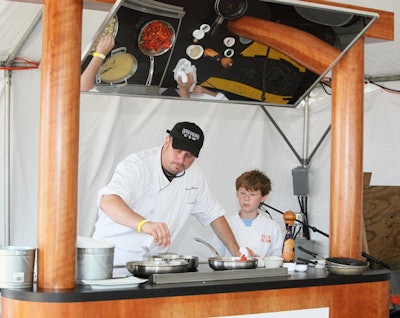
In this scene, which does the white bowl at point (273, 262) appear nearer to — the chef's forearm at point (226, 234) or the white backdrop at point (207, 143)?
the chef's forearm at point (226, 234)

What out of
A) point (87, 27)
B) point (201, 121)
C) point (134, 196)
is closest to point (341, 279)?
point (134, 196)

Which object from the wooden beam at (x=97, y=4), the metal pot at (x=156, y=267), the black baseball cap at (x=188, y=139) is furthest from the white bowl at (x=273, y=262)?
the wooden beam at (x=97, y=4)

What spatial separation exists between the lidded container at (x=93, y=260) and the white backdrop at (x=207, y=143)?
9.91 feet

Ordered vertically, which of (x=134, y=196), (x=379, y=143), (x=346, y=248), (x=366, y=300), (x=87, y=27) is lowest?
(x=366, y=300)

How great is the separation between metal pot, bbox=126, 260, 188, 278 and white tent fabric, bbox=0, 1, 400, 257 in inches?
104

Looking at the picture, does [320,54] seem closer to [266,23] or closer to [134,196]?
[266,23]

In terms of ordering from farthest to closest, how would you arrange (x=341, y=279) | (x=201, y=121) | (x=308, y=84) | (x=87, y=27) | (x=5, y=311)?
(x=201, y=121) → (x=87, y=27) → (x=308, y=84) → (x=341, y=279) → (x=5, y=311)

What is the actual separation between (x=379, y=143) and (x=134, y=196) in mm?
3194

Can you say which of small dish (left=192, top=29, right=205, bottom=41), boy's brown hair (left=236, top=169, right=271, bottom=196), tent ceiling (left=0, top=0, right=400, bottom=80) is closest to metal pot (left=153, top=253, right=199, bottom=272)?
small dish (left=192, top=29, right=205, bottom=41)

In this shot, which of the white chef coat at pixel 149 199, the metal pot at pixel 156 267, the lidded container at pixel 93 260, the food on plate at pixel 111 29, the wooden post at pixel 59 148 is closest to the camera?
the wooden post at pixel 59 148

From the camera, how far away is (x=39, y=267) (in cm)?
277

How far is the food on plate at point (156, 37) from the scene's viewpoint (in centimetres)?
323

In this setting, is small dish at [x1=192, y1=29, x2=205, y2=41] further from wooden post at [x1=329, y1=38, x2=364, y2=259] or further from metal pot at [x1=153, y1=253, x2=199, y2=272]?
metal pot at [x1=153, y1=253, x2=199, y2=272]

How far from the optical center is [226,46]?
358cm
